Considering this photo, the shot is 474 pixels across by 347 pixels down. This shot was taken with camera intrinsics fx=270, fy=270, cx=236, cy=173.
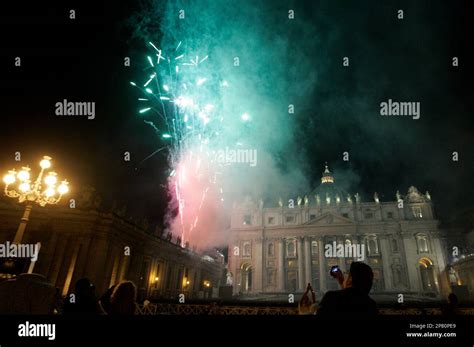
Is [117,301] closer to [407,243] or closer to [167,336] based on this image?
[167,336]

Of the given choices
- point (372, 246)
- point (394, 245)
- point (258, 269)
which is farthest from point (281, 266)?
point (394, 245)

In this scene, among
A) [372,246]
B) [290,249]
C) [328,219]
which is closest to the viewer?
[372,246]

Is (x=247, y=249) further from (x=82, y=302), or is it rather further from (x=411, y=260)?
(x=82, y=302)

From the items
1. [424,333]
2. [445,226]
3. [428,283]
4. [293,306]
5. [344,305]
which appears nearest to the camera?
[424,333]

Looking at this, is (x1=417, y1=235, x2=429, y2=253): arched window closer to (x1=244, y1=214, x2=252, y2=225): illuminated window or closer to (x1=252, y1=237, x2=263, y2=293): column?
(x1=252, y1=237, x2=263, y2=293): column

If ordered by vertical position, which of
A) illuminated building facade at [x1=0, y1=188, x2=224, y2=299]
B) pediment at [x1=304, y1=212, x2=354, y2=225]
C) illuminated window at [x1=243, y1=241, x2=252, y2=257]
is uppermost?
pediment at [x1=304, y1=212, x2=354, y2=225]

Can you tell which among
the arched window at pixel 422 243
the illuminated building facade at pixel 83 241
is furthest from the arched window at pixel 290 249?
the illuminated building facade at pixel 83 241

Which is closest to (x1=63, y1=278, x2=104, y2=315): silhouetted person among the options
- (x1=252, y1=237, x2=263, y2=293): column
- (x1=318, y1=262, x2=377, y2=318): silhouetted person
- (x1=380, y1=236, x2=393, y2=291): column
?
(x1=318, y1=262, x2=377, y2=318): silhouetted person

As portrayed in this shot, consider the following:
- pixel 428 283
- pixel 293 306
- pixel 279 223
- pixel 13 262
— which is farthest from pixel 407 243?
pixel 13 262
